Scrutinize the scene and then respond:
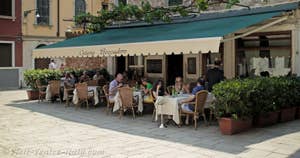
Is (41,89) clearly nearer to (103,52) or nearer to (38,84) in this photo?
(38,84)

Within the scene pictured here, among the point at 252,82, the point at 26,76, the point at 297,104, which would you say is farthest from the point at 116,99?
the point at 26,76

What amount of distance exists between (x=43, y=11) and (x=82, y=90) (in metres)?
14.1

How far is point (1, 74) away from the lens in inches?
861

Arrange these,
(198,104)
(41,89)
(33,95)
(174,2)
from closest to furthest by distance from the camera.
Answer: (198,104) → (174,2) → (41,89) → (33,95)

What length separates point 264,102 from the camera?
844 cm

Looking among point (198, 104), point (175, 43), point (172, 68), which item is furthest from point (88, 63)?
point (198, 104)

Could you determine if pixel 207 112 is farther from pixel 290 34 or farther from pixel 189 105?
pixel 290 34

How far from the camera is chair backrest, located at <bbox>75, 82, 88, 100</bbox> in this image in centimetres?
1218

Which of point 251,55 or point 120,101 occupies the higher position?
point 251,55

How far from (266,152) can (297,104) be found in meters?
4.24

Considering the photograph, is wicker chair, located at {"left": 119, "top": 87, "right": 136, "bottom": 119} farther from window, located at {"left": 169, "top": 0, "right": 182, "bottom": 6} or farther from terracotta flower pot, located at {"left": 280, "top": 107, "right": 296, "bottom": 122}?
window, located at {"left": 169, "top": 0, "right": 182, "bottom": 6}

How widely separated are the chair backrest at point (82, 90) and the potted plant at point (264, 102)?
5874 mm

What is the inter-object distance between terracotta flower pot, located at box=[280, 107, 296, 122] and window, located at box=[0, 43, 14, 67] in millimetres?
17788

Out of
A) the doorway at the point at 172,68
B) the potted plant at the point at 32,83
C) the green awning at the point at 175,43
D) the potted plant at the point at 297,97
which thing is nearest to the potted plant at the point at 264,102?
the potted plant at the point at 297,97
